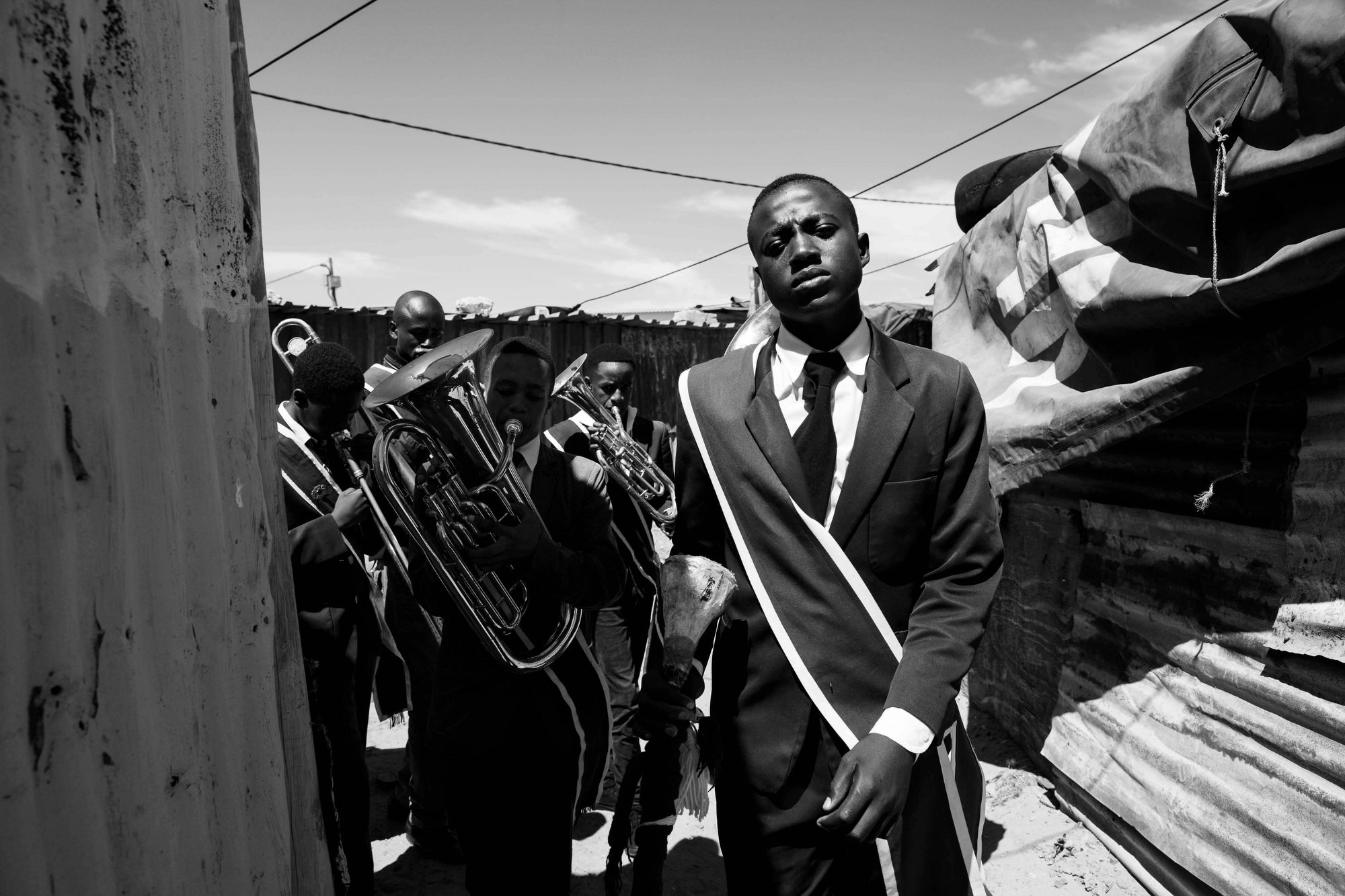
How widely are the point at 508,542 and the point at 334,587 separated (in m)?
1.04

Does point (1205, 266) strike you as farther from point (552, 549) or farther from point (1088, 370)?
point (552, 549)

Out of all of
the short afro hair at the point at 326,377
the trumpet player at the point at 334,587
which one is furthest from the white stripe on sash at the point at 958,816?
the short afro hair at the point at 326,377

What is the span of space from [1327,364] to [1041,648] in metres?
2.05

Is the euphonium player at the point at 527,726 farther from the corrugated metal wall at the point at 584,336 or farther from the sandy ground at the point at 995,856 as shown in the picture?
the corrugated metal wall at the point at 584,336

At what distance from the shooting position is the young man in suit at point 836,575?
1.83 meters

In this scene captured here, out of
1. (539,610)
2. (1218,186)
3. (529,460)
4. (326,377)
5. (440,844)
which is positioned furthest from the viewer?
(440,844)

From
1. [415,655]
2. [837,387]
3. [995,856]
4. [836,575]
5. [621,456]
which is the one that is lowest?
[995,856]

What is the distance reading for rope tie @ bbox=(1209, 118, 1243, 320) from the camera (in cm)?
242

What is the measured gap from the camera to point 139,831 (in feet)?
3.73

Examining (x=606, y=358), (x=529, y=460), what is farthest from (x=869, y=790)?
(x=606, y=358)

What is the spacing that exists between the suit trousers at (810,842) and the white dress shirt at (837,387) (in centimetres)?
48

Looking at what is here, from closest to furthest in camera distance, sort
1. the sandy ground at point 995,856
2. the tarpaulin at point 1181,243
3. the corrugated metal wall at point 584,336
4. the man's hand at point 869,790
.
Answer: the man's hand at point 869,790, the tarpaulin at point 1181,243, the sandy ground at point 995,856, the corrugated metal wall at point 584,336

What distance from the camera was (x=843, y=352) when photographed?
79.4 inches

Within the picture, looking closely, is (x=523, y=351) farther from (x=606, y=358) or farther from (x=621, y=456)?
(x=606, y=358)
